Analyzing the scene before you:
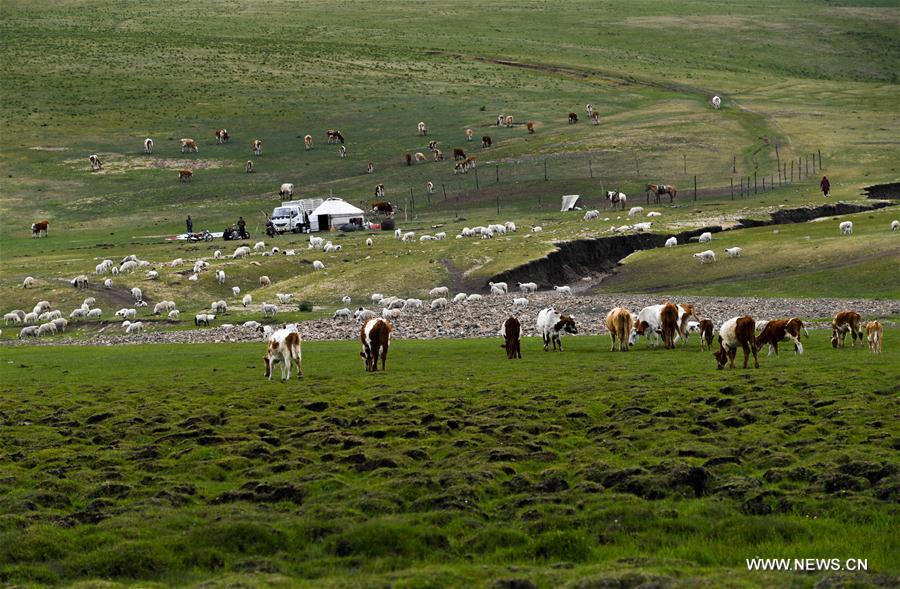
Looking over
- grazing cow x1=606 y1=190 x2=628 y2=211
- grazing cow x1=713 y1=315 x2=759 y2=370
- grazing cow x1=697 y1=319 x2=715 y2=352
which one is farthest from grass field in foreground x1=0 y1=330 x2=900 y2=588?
grazing cow x1=606 y1=190 x2=628 y2=211

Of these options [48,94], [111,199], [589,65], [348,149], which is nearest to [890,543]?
[111,199]

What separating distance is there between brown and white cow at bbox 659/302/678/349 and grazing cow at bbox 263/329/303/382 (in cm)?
1039

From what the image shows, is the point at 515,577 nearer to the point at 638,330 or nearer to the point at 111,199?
the point at 638,330

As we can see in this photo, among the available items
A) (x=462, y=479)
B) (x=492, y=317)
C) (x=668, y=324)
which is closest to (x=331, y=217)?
(x=492, y=317)

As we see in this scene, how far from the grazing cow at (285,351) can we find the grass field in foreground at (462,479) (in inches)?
38.5

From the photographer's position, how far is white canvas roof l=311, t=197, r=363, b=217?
274ft

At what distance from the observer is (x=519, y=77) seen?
136625mm

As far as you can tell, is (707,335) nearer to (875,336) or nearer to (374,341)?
(875,336)

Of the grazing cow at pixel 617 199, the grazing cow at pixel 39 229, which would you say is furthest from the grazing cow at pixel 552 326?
the grazing cow at pixel 39 229

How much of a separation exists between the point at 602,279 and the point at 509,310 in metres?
12.0

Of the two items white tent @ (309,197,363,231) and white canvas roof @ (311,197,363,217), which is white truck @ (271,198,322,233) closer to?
white tent @ (309,197,363,231)

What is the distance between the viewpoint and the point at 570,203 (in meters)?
84.5

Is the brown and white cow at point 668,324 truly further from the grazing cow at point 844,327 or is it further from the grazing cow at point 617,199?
the grazing cow at point 617,199

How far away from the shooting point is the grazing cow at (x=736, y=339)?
27.9 meters
